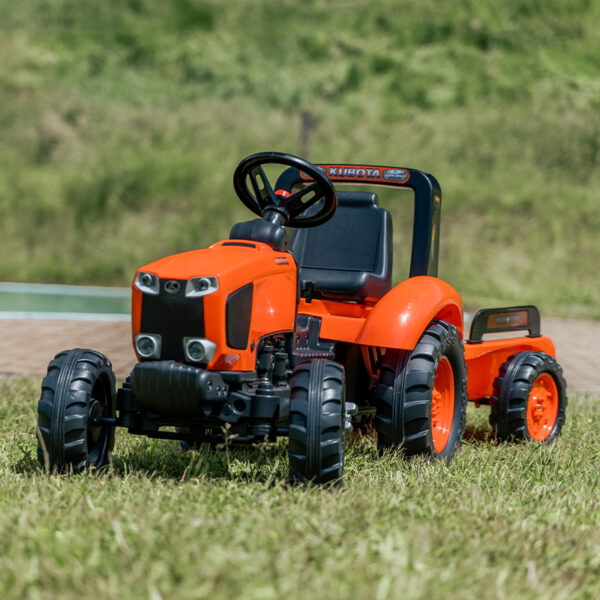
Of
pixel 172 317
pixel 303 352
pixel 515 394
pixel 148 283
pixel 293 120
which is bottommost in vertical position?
pixel 515 394

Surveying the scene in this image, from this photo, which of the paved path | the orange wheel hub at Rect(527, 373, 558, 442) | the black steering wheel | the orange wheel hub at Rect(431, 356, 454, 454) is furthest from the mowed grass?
the paved path

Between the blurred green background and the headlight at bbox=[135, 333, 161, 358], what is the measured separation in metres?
10.0

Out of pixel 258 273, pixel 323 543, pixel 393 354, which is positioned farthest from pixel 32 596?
pixel 393 354

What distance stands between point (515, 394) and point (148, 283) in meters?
2.07

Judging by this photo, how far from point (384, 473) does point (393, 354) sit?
0.54 metres

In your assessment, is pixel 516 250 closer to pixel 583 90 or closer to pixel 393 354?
pixel 583 90

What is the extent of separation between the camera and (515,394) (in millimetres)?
3984

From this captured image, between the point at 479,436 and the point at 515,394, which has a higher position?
the point at 515,394

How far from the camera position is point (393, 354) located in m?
3.35

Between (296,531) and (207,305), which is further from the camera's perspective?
(207,305)

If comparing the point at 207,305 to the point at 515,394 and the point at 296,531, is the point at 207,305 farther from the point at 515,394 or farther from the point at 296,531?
the point at 515,394

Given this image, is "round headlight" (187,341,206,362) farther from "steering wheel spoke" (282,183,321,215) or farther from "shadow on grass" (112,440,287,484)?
"steering wheel spoke" (282,183,321,215)

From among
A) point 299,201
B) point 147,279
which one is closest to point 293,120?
point 299,201

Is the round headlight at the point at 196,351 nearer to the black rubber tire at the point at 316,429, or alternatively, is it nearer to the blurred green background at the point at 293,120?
the black rubber tire at the point at 316,429
